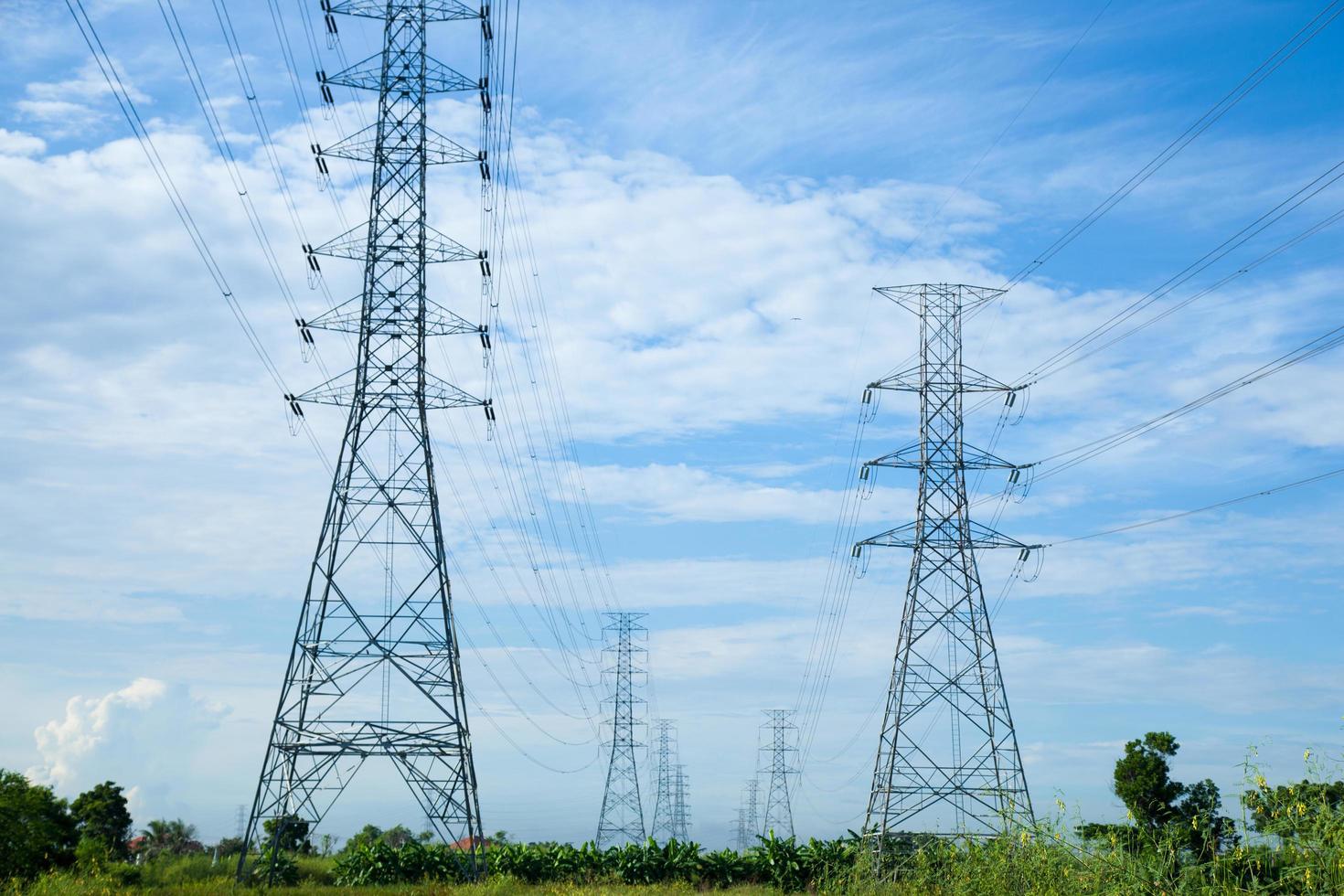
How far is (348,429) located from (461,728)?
293 inches

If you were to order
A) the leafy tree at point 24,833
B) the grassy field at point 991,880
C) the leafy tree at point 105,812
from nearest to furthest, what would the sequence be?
the grassy field at point 991,880
the leafy tree at point 24,833
the leafy tree at point 105,812

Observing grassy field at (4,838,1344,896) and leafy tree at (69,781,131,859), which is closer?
Answer: grassy field at (4,838,1344,896)

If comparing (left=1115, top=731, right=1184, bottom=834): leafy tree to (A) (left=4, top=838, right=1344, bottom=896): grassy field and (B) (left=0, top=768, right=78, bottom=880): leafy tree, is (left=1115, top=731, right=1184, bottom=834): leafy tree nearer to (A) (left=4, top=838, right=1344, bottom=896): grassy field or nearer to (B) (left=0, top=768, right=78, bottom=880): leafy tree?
(A) (left=4, top=838, right=1344, bottom=896): grassy field

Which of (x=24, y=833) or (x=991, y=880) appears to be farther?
(x=24, y=833)

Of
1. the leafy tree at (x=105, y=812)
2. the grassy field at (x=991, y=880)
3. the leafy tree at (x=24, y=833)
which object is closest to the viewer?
the grassy field at (x=991, y=880)

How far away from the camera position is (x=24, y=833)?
24.8 metres

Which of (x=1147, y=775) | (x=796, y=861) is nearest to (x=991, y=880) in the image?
(x=796, y=861)

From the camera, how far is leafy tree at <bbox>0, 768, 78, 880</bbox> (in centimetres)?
2375

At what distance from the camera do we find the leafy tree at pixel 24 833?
2375 cm

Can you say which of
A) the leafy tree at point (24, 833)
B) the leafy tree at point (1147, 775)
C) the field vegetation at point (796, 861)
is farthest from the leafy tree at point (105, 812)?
the leafy tree at point (1147, 775)

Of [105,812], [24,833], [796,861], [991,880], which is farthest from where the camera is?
[105,812]

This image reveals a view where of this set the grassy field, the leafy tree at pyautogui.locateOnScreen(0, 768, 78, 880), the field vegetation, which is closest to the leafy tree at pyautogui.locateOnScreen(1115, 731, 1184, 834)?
the field vegetation

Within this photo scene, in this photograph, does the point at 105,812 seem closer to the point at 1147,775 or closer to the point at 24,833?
the point at 24,833

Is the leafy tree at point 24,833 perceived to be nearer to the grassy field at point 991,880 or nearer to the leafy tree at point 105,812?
the grassy field at point 991,880
